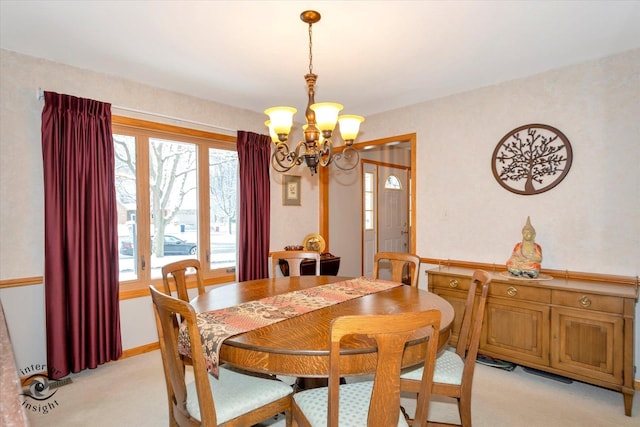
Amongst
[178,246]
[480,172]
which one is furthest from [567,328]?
[178,246]

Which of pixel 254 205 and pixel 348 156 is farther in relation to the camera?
pixel 254 205

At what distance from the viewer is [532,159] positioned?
3.12m

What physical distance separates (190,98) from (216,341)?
116 inches

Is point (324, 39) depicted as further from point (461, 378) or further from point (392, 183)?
point (392, 183)

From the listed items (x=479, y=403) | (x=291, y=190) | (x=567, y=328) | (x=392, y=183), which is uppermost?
(x=392, y=183)

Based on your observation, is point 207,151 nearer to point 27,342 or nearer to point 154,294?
point 27,342

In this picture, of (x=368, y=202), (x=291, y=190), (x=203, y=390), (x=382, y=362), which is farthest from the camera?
(x=368, y=202)

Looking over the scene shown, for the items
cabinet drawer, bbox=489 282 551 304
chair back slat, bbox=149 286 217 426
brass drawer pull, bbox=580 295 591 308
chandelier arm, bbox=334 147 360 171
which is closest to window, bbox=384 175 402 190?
chandelier arm, bbox=334 147 360 171

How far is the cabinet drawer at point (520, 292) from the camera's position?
2646mm

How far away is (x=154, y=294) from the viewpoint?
1440mm

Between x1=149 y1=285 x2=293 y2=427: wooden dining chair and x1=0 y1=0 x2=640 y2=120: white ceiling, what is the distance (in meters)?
1.77

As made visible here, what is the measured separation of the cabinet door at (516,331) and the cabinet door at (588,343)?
7 centimetres

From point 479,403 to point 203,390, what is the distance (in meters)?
1.99

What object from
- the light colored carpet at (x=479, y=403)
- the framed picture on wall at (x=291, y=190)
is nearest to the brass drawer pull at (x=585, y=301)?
the light colored carpet at (x=479, y=403)
